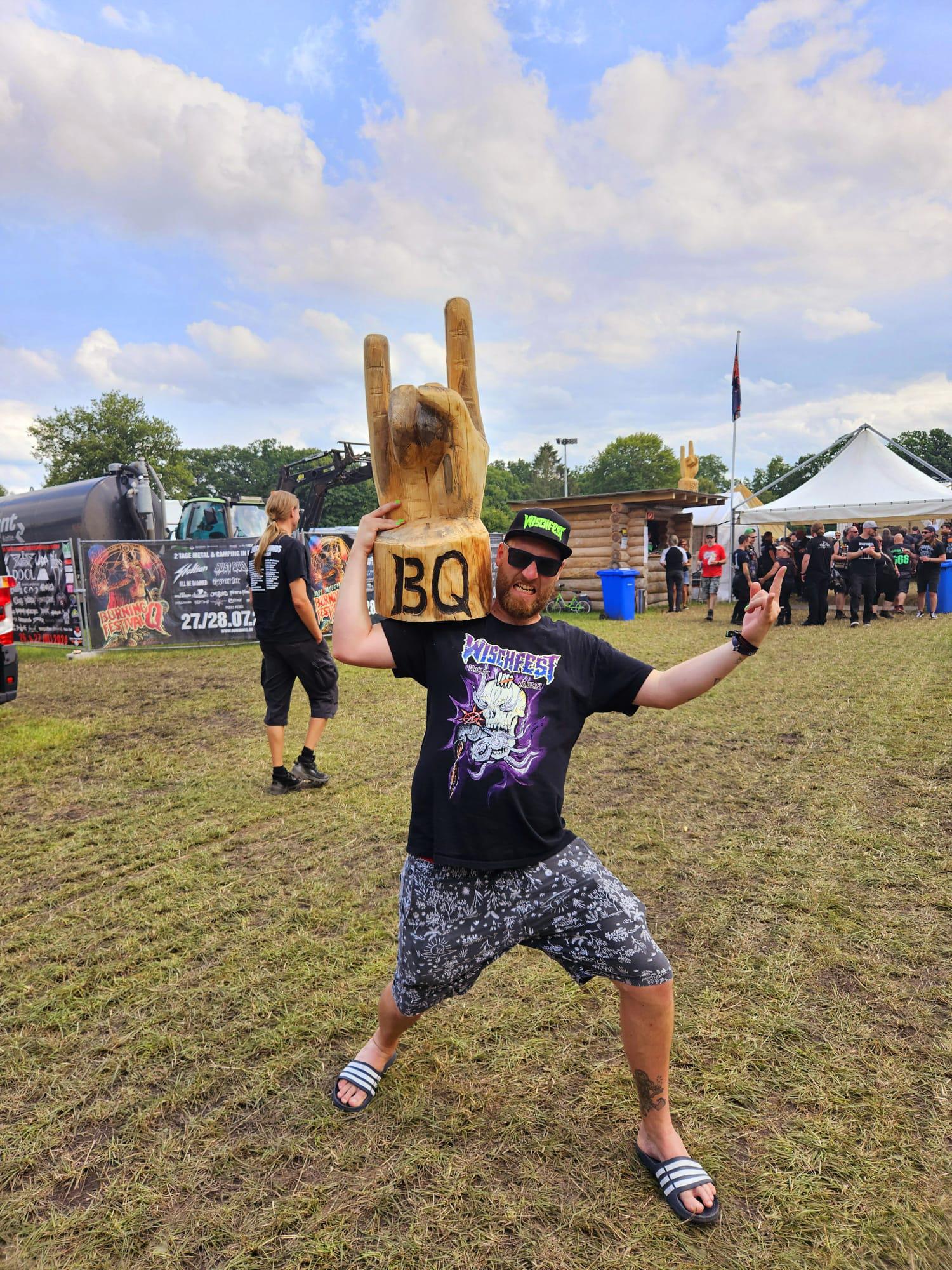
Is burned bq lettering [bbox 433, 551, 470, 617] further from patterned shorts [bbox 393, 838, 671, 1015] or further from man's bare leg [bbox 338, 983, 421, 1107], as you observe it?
man's bare leg [bbox 338, 983, 421, 1107]

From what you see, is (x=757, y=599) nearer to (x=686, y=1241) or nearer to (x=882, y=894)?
(x=686, y=1241)

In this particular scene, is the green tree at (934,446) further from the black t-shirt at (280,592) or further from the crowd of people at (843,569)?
the black t-shirt at (280,592)

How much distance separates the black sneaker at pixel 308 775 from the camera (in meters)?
5.55

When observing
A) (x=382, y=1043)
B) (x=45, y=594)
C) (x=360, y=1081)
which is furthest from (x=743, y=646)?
(x=45, y=594)

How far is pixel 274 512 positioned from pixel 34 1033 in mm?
3236

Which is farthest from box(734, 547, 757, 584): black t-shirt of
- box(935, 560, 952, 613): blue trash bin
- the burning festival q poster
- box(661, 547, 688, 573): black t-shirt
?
the burning festival q poster

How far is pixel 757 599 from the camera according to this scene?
2.15m

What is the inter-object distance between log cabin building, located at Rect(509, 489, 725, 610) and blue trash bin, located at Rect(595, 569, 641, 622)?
53.2 inches

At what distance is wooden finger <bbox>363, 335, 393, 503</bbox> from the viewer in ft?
7.47

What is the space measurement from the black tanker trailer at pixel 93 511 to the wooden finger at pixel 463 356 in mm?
12958

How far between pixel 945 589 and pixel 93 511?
17818 mm

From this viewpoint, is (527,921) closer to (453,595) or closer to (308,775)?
(453,595)

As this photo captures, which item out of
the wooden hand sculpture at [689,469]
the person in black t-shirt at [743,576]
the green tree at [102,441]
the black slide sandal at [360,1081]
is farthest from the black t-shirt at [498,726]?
the green tree at [102,441]

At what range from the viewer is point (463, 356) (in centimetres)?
239
